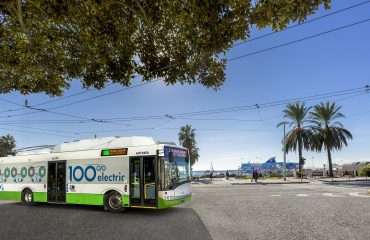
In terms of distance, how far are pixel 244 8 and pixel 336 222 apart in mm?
7486

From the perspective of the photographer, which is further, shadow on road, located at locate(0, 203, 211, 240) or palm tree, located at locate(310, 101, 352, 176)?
palm tree, located at locate(310, 101, 352, 176)

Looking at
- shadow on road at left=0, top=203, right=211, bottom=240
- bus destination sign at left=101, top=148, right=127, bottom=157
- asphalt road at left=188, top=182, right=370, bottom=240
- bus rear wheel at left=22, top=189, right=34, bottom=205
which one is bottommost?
asphalt road at left=188, top=182, right=370, bottom=240

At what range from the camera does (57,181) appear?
50.5ft

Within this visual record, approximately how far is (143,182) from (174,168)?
4.41ft

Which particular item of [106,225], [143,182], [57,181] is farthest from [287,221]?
[57,181]

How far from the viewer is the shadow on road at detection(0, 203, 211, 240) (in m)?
8.63

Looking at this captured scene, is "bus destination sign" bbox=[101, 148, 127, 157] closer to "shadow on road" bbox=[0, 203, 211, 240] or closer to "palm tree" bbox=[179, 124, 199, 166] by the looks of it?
"shadow on road" bbox=[0, 203, 211, 240]

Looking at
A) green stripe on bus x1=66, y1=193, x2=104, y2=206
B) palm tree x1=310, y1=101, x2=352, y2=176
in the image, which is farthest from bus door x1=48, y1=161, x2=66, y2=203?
palm tree x1=310, y1=101, x2=352, y2=176

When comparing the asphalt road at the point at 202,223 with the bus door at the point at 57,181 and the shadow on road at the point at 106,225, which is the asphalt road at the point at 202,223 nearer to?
the shadow on road at the point at 106,225

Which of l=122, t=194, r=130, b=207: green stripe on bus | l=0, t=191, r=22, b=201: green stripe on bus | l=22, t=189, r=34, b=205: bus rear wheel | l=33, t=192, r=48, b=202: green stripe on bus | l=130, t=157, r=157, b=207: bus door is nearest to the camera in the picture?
l=130, t=157, r=157, b=207: bus door

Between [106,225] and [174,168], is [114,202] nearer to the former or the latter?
[174,168]

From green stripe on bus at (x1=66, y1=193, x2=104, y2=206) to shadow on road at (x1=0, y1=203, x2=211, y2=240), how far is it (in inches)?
28.9

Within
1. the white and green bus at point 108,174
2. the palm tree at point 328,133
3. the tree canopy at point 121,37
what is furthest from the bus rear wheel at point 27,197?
the palm tree at point 328,133

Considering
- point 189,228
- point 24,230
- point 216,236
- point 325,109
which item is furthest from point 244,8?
point 325,109
